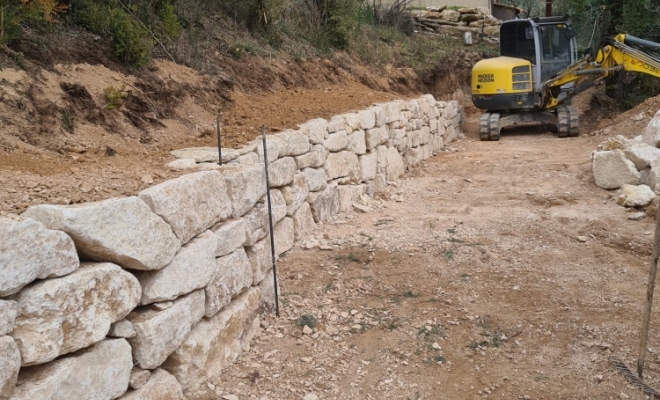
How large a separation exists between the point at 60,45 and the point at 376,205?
14.1 feet

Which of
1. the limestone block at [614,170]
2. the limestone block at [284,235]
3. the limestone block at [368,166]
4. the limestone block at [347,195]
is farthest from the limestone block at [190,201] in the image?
the limestone block at [614,170]

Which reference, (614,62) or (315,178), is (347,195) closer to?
(315,178)

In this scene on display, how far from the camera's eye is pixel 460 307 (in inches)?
199

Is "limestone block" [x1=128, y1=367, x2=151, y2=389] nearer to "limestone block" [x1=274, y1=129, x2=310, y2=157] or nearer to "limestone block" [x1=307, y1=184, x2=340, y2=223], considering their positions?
"limestone block" [x1=274, y1=129, x2=310, y2=157]

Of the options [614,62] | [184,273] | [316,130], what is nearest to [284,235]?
[316,130]

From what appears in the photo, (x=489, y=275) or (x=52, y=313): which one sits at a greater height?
(x=52, y=313)

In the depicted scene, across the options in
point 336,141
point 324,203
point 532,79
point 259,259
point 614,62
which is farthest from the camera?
point 532,79

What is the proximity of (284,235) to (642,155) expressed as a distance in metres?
5.61

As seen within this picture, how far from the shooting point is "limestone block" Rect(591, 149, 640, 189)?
8383 mm

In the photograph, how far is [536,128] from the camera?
1573cm

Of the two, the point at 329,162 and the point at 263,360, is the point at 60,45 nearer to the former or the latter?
the point at 329,162

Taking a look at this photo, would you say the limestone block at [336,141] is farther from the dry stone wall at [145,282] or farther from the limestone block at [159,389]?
the limestone block at [159,389]

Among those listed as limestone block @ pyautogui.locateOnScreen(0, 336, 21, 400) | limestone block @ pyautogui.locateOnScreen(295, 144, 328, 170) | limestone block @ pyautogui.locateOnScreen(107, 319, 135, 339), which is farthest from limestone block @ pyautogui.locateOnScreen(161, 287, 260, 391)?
limestone block @ pyautogui.locateOnScreen(295, 144, 328, 170)

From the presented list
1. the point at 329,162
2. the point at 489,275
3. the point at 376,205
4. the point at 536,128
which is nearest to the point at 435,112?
the point at 536,128
